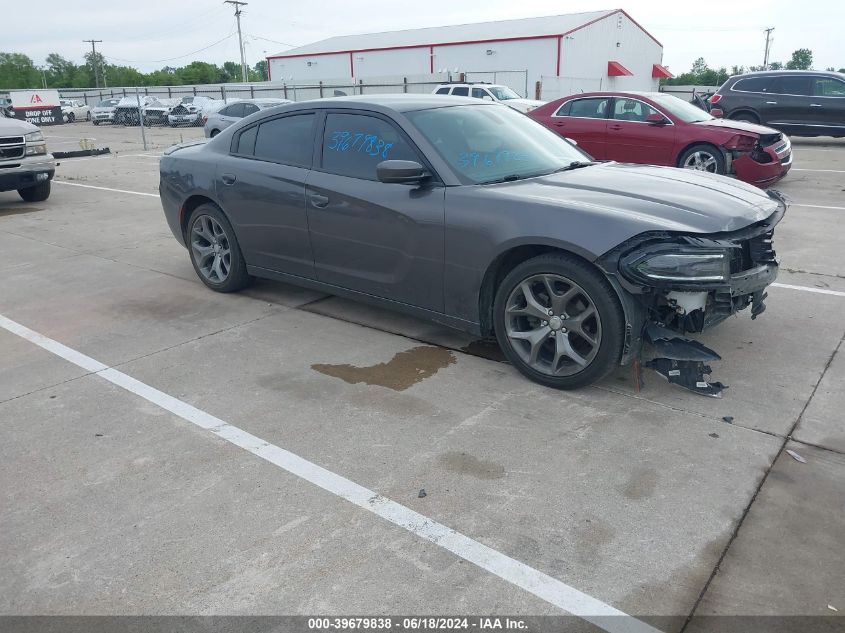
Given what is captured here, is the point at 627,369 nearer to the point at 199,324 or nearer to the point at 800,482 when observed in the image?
the point at 800,482

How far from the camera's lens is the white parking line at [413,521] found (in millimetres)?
2463

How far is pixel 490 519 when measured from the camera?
2980 mm

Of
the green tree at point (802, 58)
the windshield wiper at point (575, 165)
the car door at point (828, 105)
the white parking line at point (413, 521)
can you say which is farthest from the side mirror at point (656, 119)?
the green tree at point (802, 58)

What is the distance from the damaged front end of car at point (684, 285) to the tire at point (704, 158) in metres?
6.38

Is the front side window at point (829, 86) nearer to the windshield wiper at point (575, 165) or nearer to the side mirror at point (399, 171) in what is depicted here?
the windshield wiper at point (575, 165)

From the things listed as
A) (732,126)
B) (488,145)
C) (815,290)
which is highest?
(488,145)

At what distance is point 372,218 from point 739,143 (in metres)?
7.32

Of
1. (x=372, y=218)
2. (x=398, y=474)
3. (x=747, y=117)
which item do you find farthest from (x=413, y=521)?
(x=747, y=117)

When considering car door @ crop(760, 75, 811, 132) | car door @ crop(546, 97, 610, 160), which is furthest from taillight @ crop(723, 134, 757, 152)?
car door @ crop(760, 75, 811, 132)

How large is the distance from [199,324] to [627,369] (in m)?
3.23

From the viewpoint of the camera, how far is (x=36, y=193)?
1158 centimetres

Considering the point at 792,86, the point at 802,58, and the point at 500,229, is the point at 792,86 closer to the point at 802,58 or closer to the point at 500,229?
the point at 500,229

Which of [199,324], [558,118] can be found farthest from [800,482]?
[558,118]

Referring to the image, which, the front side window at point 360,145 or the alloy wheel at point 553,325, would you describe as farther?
the front side window at point 360,145
